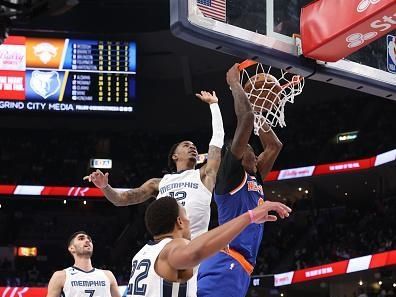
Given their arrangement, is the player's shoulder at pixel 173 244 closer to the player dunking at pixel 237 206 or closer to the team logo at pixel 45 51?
the player dunking at pixel 237 206

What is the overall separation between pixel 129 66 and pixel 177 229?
1522 centimetres

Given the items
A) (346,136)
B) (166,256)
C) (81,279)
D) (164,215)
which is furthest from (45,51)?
(166,256)

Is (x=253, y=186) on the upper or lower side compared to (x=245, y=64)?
lower

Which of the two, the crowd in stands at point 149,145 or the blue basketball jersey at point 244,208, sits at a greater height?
the crowd in stands at point 149,145

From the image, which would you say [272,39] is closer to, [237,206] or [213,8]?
[213,8]

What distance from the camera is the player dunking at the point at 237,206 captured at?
5.18m

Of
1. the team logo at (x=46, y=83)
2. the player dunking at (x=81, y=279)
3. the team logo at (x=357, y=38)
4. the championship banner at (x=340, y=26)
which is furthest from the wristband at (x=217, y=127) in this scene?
the team logo at (x=46, y=83)

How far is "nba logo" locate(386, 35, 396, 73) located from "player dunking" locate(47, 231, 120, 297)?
3723mm

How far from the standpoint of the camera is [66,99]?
18.6m

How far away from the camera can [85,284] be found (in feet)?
27.2

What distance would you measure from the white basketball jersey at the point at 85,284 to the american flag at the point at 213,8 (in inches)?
154

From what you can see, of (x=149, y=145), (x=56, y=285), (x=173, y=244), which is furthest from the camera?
(x=149, y=145)

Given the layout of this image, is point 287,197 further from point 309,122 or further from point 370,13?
point 370,13

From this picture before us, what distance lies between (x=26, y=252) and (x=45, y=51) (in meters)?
8.94
